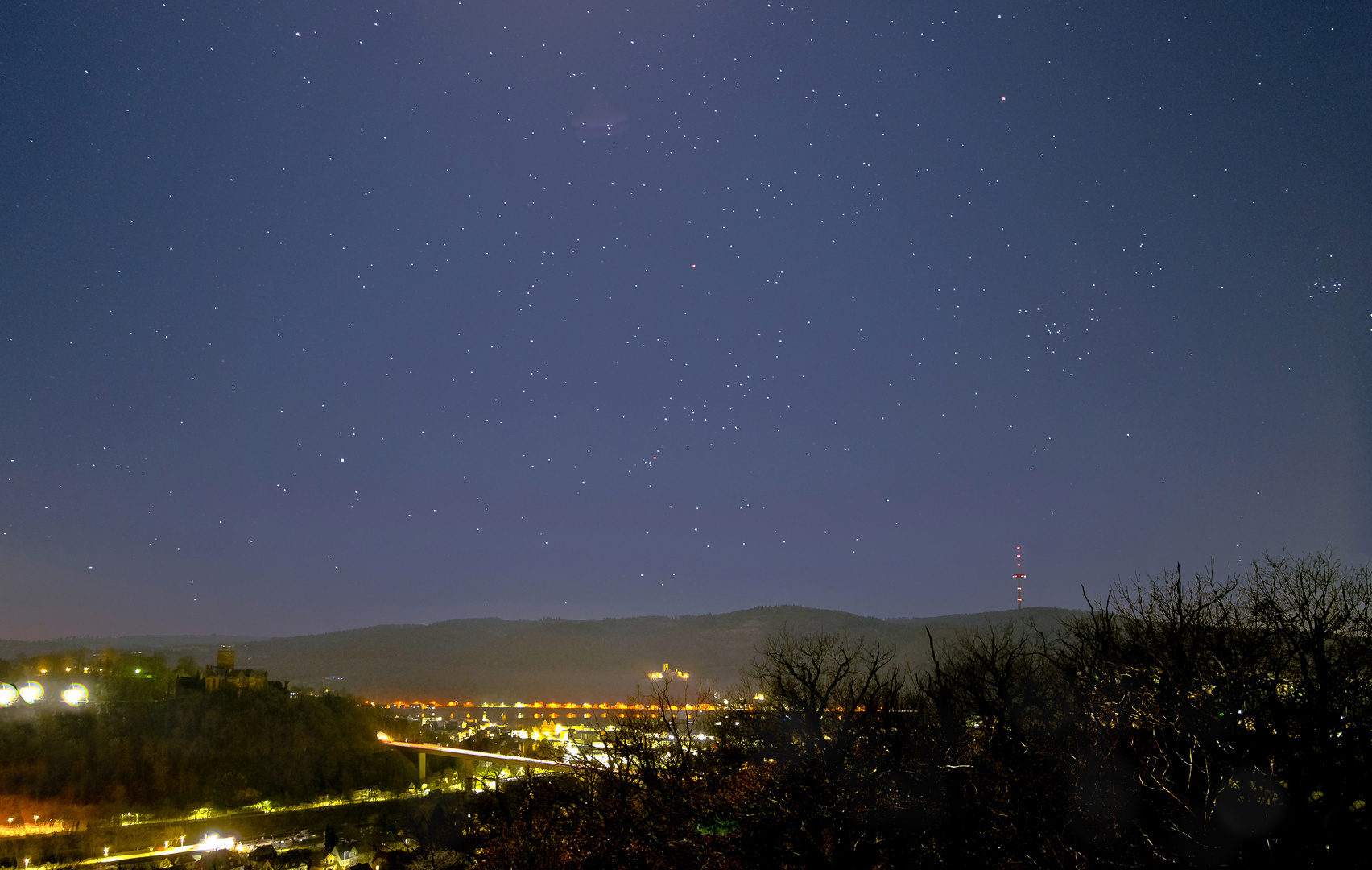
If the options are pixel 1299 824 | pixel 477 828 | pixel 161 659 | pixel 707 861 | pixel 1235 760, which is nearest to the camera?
pixel 1299 824

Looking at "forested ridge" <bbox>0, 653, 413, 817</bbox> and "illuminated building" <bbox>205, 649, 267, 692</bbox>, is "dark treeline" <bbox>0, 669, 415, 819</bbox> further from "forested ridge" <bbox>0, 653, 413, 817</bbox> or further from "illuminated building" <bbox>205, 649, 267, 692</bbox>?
"illuminated building" <bbox>205, 649, 267, 692</bbox>

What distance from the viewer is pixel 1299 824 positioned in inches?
345

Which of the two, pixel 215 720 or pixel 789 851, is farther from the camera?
pixel 215 720

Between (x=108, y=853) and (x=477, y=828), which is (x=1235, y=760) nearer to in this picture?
(x=477, y=828)

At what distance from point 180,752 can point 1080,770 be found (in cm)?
7711

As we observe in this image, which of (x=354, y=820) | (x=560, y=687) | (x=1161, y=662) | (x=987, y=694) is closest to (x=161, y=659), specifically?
(x=354, y=820)

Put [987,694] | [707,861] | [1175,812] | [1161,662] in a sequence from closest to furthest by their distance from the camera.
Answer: [1175,812], [1161,662], [707,861], [987,694]

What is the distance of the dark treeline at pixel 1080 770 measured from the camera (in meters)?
9.64

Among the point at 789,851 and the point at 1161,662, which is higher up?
the point at 1161,662

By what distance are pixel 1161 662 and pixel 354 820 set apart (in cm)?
6780

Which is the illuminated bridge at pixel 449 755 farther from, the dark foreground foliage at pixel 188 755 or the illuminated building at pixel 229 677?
the illuminated building at pixel 229 677

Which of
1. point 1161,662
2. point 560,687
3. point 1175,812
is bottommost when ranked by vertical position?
point 560,687

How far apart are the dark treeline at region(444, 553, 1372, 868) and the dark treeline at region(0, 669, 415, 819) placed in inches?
2177

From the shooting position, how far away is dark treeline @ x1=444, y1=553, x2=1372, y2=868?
9.64 m
